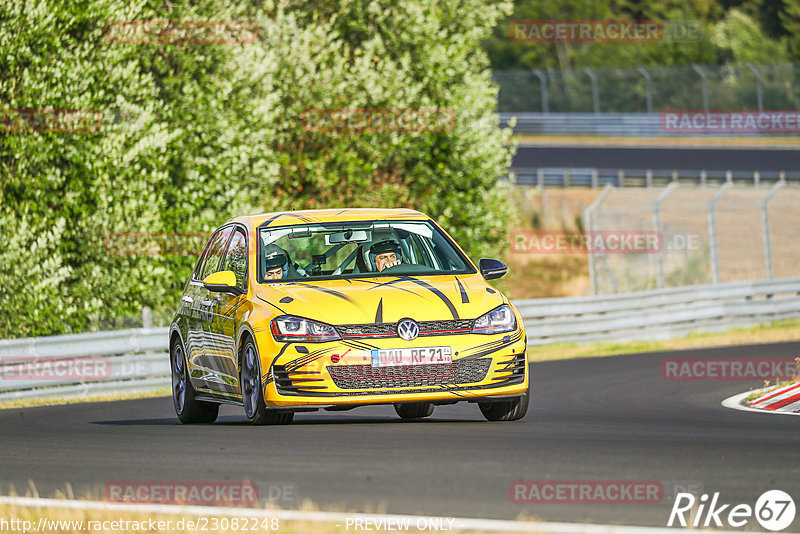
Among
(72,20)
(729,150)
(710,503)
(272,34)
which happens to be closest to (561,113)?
(729,150)

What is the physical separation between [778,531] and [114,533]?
2.79 metres

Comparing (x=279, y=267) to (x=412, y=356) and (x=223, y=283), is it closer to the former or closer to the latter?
(x=223, y=283)

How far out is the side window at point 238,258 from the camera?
1175 cm

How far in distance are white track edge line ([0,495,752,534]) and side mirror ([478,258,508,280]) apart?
499cm

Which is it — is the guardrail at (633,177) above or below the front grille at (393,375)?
below

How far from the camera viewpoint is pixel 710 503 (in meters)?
6.97

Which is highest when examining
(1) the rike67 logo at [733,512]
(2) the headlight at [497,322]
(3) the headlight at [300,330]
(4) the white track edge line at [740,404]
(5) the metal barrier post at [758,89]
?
(5) the metal barrier post at [758,89]

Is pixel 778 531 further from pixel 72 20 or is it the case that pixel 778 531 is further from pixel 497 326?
pixel 72 20

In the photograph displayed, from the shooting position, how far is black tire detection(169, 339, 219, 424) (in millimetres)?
12628

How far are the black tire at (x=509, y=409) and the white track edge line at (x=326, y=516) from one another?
460 centimetres

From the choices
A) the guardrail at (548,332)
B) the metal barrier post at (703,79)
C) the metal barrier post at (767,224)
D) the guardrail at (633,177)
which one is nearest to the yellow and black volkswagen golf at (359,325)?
the guardrail at (548,332)

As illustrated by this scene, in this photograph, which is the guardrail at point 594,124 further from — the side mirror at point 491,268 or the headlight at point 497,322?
the headlight at point 497,322

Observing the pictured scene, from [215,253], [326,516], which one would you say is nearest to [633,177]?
[215,253]

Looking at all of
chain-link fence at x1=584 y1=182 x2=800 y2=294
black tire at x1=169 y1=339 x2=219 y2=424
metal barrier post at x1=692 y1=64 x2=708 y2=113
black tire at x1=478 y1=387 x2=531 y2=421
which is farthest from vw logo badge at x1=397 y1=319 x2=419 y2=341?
metal barrier post at x1=692 y1=64 x2=708 y2=113
